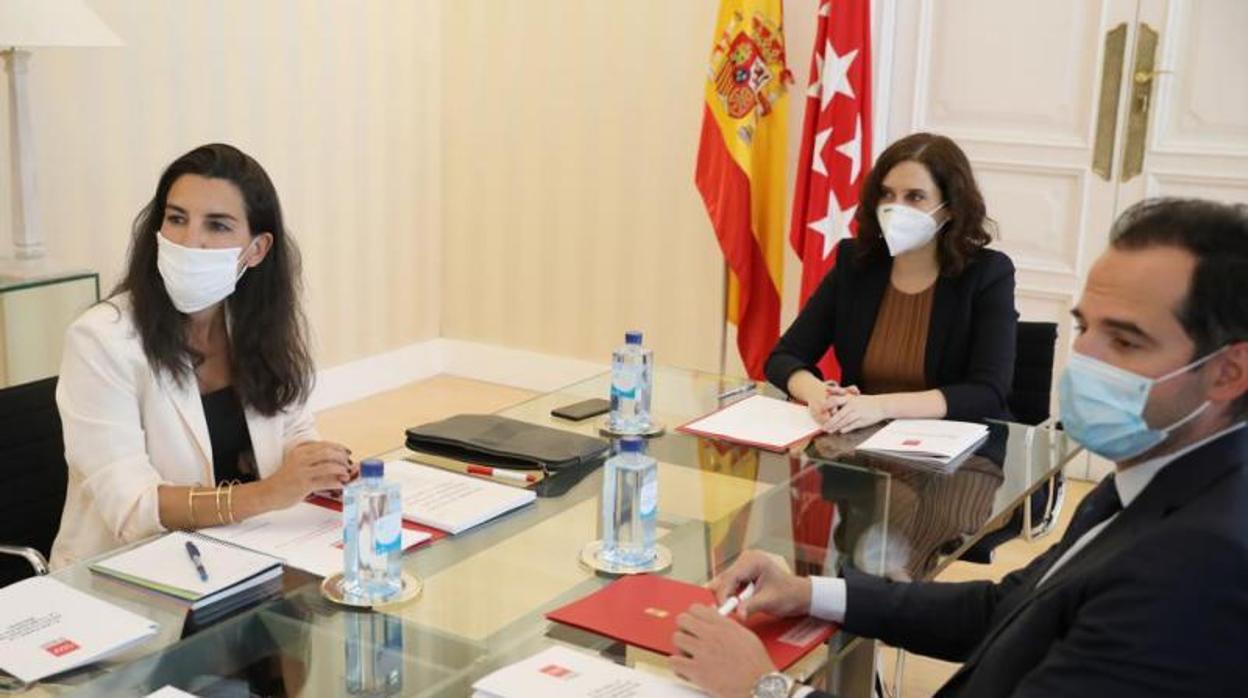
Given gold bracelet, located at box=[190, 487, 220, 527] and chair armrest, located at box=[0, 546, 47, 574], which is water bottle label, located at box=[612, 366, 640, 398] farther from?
chair armrest, located at box=[0, 546, 47, 574]

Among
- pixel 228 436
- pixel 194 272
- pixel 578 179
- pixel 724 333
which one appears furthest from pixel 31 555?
pixel 578 179

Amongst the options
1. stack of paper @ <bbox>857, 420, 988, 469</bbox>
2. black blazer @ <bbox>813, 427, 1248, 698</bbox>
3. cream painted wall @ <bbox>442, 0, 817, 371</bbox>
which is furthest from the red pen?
cream painted wall @ <bbox>442, 0, 817, 371</bbox>

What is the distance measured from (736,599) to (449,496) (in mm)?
581

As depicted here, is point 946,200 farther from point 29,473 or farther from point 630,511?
point 29,473

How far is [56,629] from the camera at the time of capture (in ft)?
5.44

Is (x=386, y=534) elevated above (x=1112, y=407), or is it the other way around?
(x=1112, y=407)

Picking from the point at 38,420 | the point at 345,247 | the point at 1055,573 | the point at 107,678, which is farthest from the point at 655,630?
the point at 345,247

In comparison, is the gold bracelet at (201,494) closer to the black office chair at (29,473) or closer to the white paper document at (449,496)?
the white paper document at (449,496)

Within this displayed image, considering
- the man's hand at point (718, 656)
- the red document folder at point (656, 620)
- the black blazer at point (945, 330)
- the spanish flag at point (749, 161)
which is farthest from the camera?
the spanish flag at point (749, 161)

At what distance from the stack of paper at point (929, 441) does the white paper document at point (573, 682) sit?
3.40ft

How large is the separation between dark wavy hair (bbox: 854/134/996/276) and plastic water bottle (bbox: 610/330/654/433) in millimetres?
704

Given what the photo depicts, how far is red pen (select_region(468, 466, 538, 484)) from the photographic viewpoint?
230cm

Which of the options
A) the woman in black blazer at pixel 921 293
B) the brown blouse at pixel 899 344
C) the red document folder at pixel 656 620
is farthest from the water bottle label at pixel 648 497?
the brown blouse at pixel 899 344

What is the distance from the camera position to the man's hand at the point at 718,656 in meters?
1.55
